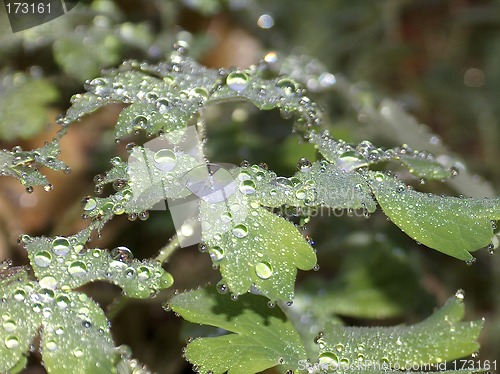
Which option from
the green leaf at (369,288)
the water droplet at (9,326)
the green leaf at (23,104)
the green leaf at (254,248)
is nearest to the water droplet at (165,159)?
the green leaf at (254,248)

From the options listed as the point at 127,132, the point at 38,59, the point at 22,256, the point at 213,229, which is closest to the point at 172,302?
the point at 213,229

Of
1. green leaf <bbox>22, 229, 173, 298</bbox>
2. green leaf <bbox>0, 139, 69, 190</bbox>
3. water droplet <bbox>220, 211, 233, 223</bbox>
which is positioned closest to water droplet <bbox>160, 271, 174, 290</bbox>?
green leaf <bbox>22, 229, 173, 298</bbox>

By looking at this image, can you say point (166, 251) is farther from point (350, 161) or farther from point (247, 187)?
point (350, 161)

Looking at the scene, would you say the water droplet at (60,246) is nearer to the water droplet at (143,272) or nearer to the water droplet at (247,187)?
the water droplet at (143,272)

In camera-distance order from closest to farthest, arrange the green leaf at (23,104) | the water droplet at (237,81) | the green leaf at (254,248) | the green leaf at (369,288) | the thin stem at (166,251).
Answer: the green leaf at (254,248), the thin stem at (166,251), the water droplet at (237,81), the green leaf at (369,288), the green leaf at (23,104)

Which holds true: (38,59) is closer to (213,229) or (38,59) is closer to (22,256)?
(22,256)

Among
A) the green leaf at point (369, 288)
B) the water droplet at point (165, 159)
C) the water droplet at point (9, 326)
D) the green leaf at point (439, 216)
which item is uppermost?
the water droplet at point (165, 159)

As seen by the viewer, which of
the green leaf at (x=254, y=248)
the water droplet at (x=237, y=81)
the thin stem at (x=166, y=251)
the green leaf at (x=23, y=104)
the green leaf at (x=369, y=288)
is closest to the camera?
the green leaf at (x=254, y=248)
